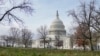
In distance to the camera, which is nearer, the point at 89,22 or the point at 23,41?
the point at 89,22

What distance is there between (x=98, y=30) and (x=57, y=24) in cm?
9782

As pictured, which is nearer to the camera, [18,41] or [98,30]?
[98,30]

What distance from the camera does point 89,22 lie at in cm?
4688

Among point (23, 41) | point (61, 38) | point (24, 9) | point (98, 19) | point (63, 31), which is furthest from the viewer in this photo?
point (63, 31)

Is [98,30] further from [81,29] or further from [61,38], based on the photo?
[61,38]

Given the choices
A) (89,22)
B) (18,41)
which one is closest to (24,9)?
(89,22)

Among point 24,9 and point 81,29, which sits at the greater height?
point 24,9

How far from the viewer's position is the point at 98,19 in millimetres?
46750

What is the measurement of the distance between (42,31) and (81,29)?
56.1m

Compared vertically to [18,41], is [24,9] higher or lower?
higher

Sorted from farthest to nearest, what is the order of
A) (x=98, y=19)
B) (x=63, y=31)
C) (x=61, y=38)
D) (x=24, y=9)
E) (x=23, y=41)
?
1. (x=63, y=31)
2. (x=61, y=38)
3. (x=23, y=41)
4. (x=98, y=19)
5. (x=24, y=9)

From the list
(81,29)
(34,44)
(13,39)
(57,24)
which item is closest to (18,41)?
(13,39)

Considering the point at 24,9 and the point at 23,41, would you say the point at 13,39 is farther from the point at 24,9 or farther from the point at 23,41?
the point at 24,9

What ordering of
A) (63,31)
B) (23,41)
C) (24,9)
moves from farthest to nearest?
(63,31)
(23,41)
(24,9)
